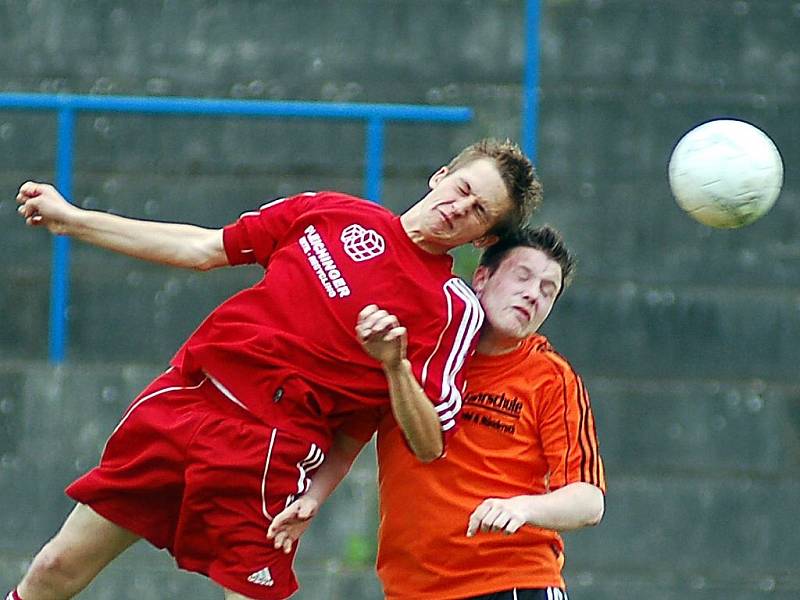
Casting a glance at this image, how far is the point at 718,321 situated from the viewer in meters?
7.08

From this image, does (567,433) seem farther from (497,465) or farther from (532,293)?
(532,293)

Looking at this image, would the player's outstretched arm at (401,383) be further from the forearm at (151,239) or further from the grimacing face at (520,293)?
the forearm at (151,239)

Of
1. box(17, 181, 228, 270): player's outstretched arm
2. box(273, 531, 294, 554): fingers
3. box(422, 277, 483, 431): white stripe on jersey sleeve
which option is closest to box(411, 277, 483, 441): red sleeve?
box(422, 277, 483, 431): white stripe on jersey sleeve

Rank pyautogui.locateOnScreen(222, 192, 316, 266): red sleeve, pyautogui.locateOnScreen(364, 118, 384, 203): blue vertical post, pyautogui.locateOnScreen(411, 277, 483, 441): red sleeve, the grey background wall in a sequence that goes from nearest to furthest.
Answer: pyautogui.locateOnScreen(411, 277, 483, 441): red sleeve < pyautogui.locateOnScreen(222, 192, 316, 266): red sleeve < the grey background wall < pyautogui.locateOnScreen(364, 118, 384, 203): blue vertical post

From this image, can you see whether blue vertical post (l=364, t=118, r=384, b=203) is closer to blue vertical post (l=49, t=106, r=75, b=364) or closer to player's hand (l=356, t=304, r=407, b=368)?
blue vertical post (l=49, t=106, r=75, b=364)

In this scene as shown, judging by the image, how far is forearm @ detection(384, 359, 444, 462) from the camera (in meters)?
4.02

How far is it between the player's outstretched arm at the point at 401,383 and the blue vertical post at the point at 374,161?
2911 millimetres

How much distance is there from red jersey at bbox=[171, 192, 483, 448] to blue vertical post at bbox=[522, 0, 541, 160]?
2.83 m

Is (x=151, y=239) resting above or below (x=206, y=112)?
above

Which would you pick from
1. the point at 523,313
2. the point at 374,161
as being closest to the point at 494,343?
the point at 523,313

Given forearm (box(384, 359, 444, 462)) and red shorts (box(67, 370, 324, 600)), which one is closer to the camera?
forearm (box(384, 359, 444, 462))

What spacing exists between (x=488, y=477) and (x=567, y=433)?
0.74 ft

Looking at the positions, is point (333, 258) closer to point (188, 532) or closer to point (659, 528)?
point (188, 532)

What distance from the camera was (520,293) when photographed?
430cm
